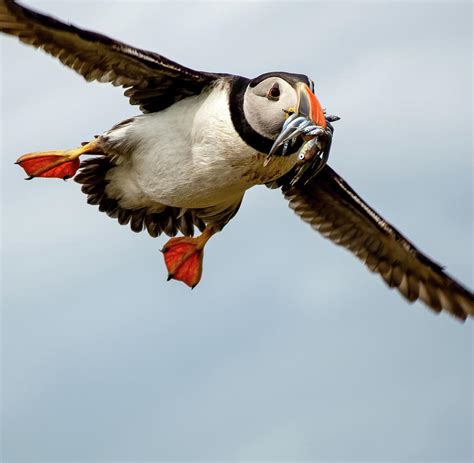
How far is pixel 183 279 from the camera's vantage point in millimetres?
14867

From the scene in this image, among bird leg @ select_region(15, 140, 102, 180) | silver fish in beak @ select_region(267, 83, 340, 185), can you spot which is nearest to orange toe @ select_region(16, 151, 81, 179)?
bird leg @ select_region(15, 140, 102, 180)

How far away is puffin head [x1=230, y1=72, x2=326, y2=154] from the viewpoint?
12.4 metres

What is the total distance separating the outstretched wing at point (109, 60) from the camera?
12.4m

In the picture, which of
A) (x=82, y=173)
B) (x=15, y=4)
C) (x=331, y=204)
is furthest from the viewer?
(x=331, y=204)

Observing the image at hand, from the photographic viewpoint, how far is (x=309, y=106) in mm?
12195

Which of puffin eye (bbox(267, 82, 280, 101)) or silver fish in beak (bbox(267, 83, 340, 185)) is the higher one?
puffin eye (bbox(267, 82, 280, 101))

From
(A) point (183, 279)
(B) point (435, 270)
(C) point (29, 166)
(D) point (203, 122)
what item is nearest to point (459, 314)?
(B) point (435, 270)

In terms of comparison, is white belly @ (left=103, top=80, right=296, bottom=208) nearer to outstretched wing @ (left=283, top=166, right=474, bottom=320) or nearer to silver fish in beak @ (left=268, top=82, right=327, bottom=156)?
silver fish in beak @ (left=268, top=82, right=327, bottom=156)

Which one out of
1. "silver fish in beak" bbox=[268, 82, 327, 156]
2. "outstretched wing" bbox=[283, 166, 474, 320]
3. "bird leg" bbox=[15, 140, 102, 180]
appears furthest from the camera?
"outstretched wing" bbox=[283, 166, 474, 320]

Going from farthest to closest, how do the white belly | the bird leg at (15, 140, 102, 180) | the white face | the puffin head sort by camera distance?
1. the bird leg at (15, 140, 102, 180)
2. the white belly
3. the white face
4. the puffin head

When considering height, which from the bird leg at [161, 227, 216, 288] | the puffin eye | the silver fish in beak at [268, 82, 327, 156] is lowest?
the bird leg at [161, 227, 216, 288]

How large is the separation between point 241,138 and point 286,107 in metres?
0.58

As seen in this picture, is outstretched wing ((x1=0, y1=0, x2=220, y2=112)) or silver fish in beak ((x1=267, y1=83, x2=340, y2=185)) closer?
silver fish in beak ((x1=267, y1=83, x2=340, y2=185))

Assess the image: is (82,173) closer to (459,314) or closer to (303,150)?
(303,150)
